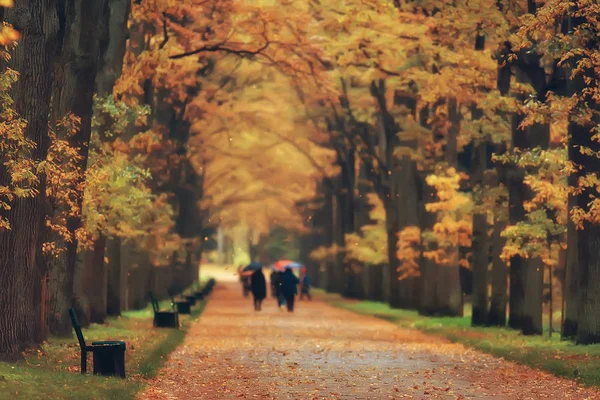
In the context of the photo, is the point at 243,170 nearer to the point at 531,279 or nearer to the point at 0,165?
the point at 531,279

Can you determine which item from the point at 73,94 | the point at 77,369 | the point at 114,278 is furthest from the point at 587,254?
the point at 114,278

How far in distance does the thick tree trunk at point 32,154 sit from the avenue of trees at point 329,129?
0.03 meters

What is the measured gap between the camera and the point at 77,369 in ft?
68.0

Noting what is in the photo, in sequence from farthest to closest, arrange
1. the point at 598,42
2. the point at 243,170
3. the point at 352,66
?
1. the point at 243,170
2. the point at 352,66
3. the point at 598,42

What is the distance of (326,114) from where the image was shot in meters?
54.8

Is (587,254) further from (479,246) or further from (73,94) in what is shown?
(479,246)

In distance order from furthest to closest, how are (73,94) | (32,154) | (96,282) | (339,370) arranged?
(96,282) < (73,94) < (339,370) < (32,154)

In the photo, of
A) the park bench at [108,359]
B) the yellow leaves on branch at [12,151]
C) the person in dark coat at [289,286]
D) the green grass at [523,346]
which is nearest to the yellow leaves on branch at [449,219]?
the green grass at [523,346]

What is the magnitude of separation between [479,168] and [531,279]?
6.52m

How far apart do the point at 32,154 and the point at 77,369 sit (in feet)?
11.1

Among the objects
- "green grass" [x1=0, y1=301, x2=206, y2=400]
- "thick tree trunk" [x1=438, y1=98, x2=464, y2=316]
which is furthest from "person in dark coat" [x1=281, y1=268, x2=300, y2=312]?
"green grass" [x1=0, y1=301, x2=206, y2=400]

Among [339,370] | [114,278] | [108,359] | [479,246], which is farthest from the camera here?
[114,278]

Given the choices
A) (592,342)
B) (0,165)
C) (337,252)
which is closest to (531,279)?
(592,342)

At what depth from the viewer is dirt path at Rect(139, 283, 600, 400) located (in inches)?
726
